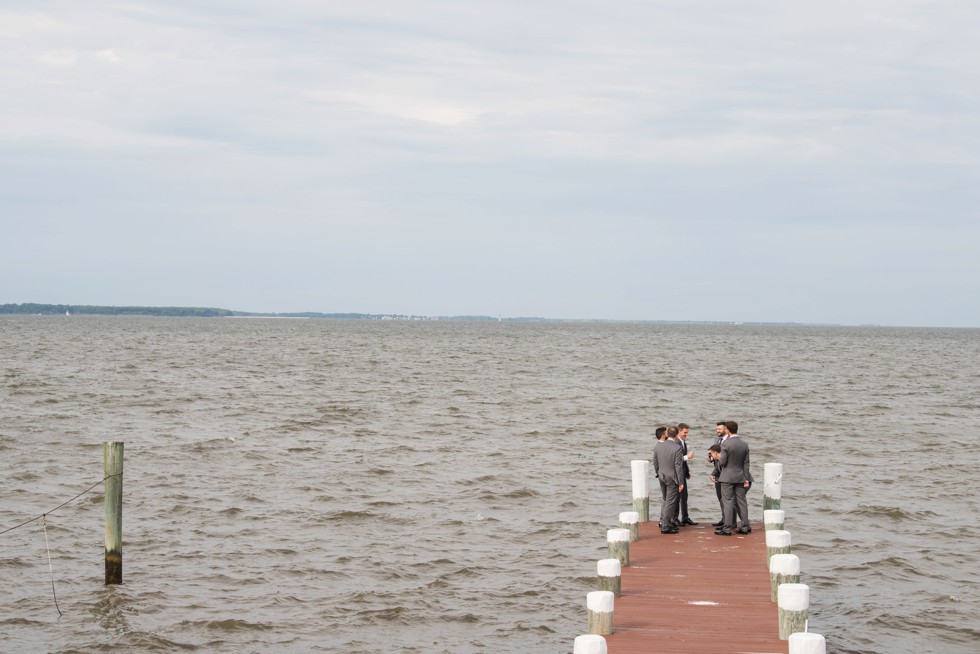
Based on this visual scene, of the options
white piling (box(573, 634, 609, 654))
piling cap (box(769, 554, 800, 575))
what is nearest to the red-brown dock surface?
piling cap (box(769, 554, 800, 575))

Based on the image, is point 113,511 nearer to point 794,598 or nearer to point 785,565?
point 785,565

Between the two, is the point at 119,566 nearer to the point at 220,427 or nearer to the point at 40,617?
the point at 40,617

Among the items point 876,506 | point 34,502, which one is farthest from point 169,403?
point 876,506

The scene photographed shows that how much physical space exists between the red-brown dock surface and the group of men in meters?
0.28

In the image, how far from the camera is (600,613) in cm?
1263

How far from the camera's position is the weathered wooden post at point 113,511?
60.6 ft

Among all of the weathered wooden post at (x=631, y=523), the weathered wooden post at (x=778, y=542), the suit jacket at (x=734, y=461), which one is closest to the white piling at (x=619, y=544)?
the weathered wooden post at (x=631, y=523)

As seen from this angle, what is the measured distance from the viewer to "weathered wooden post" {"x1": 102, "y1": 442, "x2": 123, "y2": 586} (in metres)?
18.5

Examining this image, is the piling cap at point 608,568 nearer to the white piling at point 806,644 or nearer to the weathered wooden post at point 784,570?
the weathered wooden post at point 784,570

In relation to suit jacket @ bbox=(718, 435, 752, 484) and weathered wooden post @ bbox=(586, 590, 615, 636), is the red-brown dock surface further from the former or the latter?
suit jacket @ bbox=(718, 435, 752, 484)

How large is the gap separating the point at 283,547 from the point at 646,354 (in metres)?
93.8

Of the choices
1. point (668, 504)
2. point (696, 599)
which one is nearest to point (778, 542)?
point (696, 599)

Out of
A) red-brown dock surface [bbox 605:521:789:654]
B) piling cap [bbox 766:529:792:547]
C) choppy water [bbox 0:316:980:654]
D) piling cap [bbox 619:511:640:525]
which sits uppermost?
piling cap [bbox 766:529:792:547]

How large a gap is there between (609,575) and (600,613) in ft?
4.28
